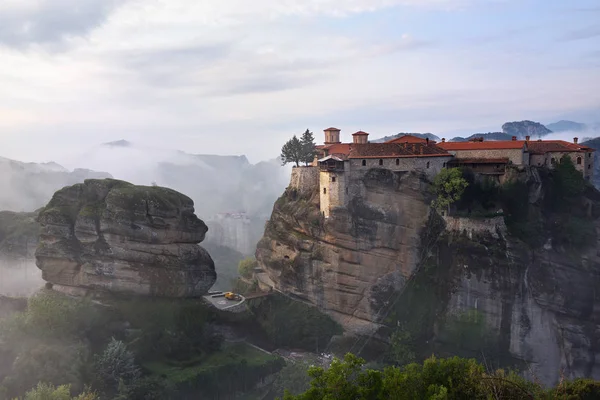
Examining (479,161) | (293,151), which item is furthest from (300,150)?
(479,161)

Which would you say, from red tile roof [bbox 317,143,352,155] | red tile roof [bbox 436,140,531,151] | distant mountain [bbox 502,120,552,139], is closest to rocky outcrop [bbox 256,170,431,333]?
red tile roof [bbox 317,143,352,155]

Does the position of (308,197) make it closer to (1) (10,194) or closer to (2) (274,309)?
(2) (274,309)

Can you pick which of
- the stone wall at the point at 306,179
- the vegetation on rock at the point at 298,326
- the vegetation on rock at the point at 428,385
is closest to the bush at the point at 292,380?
the vegetation on rock at the point at 298,326

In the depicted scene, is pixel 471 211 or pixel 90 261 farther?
pixel 471 211

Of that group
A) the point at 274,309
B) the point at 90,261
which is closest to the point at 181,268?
the point at 90,261

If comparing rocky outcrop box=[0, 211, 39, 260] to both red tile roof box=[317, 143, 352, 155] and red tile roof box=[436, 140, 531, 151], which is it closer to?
red tile roof box=[317, 143, 352, 155]
